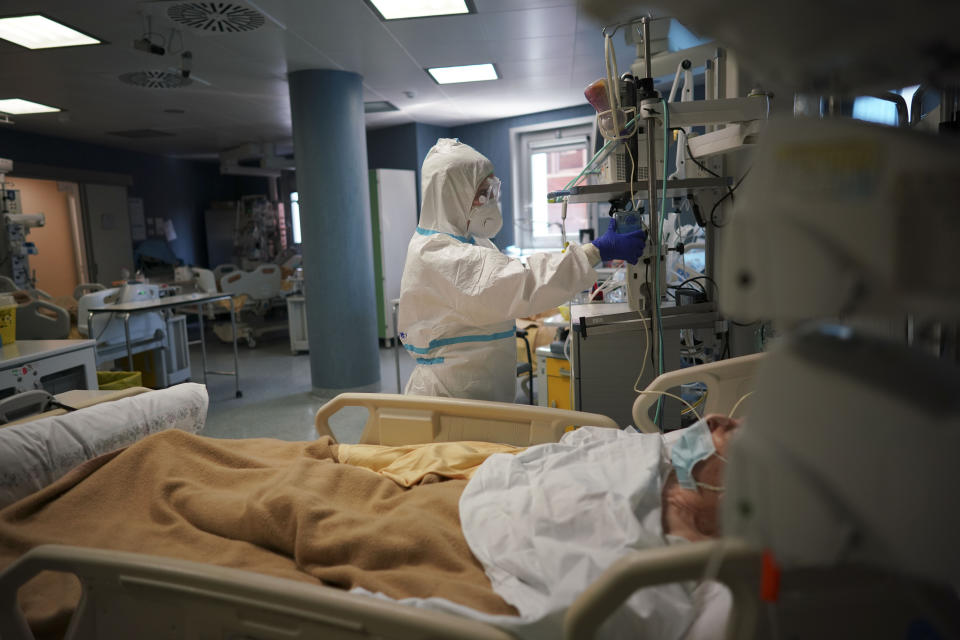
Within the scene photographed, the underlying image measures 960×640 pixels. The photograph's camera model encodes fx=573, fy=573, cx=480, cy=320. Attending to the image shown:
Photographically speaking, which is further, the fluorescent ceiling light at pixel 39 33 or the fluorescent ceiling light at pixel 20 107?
the fluorescent ceiling light at pixel 20 107

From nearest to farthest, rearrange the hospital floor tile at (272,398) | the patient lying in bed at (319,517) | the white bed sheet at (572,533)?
the white bed sheet at (572,533)
the patient lying in bed at (319,517)
the hospital floor tile at (272,398)

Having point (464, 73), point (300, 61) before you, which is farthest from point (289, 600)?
point (464, 73)

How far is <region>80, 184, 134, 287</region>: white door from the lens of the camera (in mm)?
8094

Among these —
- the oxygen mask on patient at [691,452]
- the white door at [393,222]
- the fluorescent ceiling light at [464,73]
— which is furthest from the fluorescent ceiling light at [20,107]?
the oxygen mask on patient at [691,452]

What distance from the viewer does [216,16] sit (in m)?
3.40

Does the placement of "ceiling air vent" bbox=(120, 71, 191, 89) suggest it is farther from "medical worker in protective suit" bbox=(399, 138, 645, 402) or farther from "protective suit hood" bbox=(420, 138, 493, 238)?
"medical worker in protective suit" bbox=(399, 138, 645, 402)

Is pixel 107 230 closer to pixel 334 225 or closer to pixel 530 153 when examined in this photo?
pixel 334 225

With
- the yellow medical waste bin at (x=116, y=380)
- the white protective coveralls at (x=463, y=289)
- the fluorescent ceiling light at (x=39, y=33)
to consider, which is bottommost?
the yellow medical waste bin at (x=116, y=380)

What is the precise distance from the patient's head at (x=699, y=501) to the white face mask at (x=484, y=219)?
1401mm

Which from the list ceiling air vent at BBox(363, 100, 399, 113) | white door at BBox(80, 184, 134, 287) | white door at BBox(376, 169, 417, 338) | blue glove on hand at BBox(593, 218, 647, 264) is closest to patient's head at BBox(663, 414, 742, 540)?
blue glove on hand at BBox(593, 218, 647, 264)

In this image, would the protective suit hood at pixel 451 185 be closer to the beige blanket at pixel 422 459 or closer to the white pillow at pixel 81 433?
the beige blanket at pixel 422 459

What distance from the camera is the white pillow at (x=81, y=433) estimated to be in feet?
4.99

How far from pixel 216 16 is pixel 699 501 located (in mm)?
3694

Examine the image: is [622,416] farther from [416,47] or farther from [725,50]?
[416,47]
